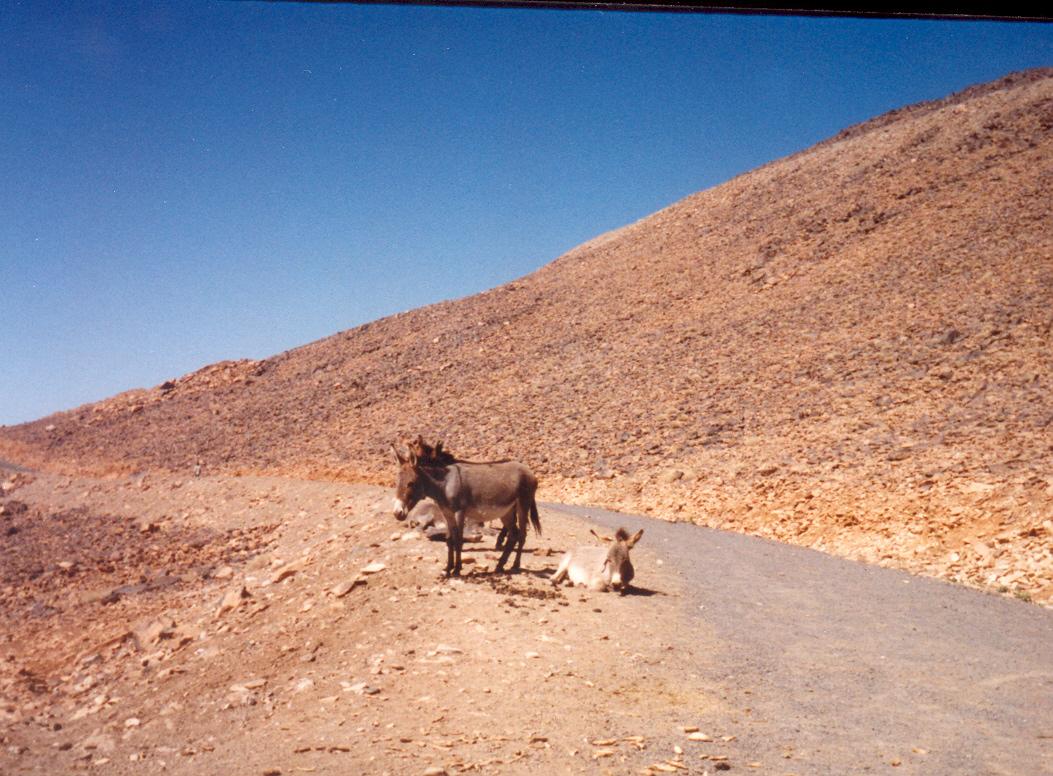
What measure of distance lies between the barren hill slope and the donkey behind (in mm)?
8346

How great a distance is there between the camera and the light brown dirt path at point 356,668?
6.75 m

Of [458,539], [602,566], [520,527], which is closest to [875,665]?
[602,566]

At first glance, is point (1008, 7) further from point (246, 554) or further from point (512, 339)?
point (512, 339)

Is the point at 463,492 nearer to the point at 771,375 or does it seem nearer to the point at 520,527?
the point at 520,527

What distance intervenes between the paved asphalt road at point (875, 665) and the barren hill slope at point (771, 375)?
2.69 metres

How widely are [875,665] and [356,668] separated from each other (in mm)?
5972

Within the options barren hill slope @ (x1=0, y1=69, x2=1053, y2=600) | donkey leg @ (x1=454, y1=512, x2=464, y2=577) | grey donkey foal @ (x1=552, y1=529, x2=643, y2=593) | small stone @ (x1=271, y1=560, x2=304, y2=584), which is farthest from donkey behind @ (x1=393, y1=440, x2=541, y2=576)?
barren hill slope @ (x1=0, y1=69, x2=1053, y2=600)

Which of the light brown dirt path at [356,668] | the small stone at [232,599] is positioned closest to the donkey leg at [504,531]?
the light brown dirt path at [356,668]

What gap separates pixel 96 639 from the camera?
14703 mm

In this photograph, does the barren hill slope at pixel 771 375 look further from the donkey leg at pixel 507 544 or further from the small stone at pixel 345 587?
the small stone at pixel 345 587

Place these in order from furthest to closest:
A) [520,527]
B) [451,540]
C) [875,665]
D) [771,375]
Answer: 1. [771,375]
2. [520,527]
3. [451,540]
4. [875,665]

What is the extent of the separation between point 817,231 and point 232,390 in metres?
38.1

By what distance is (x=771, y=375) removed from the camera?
29281mm

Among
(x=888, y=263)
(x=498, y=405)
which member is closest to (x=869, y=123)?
(x=888, y=263)
